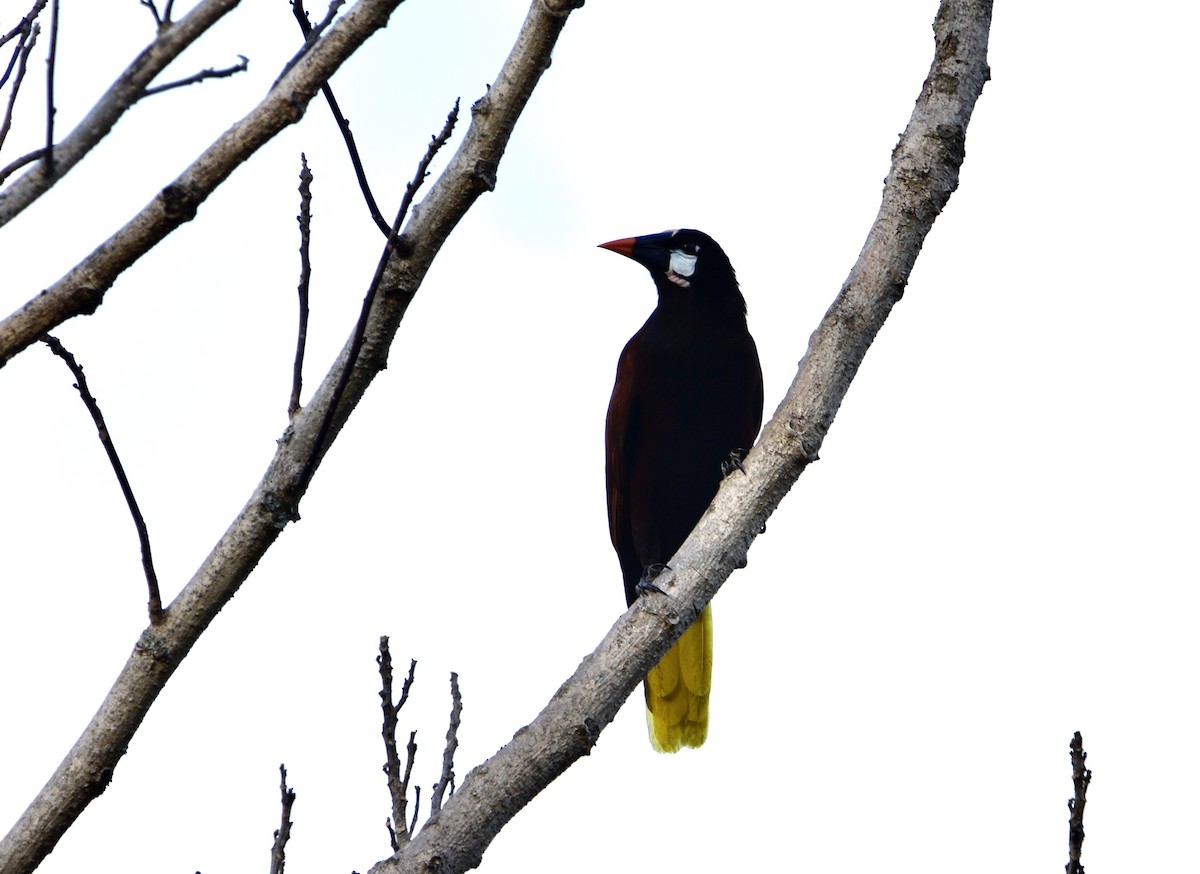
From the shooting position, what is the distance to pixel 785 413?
2.36 meters

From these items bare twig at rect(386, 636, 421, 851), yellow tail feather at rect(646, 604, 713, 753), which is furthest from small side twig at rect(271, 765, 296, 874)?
yellow tail feather at rect(646, 604, 713, 753)

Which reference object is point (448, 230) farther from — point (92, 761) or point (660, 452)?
point (660, 452)

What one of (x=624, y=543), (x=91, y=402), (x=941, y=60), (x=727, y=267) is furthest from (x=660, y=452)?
(x=91, y=402)

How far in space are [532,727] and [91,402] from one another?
2.86 feet

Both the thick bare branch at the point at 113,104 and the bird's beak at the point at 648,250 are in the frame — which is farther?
the bird's beak at the point at 648,250

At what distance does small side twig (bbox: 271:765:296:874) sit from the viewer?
8.29 ft

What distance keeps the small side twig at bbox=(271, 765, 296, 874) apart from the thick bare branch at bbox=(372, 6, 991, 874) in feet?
2.19

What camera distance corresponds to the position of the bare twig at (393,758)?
8.96 ft

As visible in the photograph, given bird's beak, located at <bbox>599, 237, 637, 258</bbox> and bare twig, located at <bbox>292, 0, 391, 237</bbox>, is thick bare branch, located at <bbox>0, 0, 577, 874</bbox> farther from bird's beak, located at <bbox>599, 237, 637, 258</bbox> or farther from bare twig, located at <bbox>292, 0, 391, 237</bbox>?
bird's beak, located at <bbox>599, 237, 637, 258</bbox>

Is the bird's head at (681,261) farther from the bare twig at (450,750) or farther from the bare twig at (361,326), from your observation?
the bare twig at (361,326)

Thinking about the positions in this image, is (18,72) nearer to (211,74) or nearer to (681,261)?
(211,74)

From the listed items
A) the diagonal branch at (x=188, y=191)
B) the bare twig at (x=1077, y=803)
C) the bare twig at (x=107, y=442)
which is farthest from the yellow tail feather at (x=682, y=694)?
the diagonal branch at (x=188, y=191)

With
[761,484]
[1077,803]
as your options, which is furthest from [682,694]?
[1077,803]

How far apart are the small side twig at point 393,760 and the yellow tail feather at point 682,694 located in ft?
5.18
